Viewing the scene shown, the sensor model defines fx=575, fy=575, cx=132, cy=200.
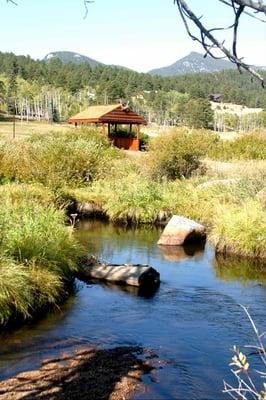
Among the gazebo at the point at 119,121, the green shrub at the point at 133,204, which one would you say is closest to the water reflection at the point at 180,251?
the green shrub at the point at 133,204

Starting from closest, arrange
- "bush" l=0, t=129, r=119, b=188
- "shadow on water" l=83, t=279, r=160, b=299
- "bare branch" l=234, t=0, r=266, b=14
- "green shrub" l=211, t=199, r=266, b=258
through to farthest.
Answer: "bare branch" l=234, t=0, r=266, b=14 < "shadow on water" l=83, t=279, r=160, b=299 < "green shrub" l=211, t=199, r=266, b=258 < "bush" l=0, t=129, r=119, b=188

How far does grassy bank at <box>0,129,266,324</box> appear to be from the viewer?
9703 millimetres

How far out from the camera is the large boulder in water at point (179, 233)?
15602 mm

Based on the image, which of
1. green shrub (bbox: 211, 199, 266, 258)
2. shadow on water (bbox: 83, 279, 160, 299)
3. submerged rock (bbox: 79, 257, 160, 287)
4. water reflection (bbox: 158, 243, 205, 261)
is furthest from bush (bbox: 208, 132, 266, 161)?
shadow on water (bbox: 83, 279, 160, 299)

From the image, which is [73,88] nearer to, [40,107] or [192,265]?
[40,107]

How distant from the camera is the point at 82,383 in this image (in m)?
6.65

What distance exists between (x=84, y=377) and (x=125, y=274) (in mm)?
4648

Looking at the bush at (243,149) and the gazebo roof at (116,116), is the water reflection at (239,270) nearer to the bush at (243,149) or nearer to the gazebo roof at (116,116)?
the bush at (243,149)

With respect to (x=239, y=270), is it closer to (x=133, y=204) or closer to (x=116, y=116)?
(x=133, y=204)

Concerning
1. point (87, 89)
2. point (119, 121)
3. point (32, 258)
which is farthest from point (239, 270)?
point (87, 89)

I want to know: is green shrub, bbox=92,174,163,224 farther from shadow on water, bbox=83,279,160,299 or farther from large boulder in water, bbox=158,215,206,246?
shadow on water, bbox=83,279,160,299

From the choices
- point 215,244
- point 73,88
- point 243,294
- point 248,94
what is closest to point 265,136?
point 215,244

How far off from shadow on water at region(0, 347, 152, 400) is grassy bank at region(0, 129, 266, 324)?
1.64 metres

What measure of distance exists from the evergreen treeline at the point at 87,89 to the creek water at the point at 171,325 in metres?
91.8
